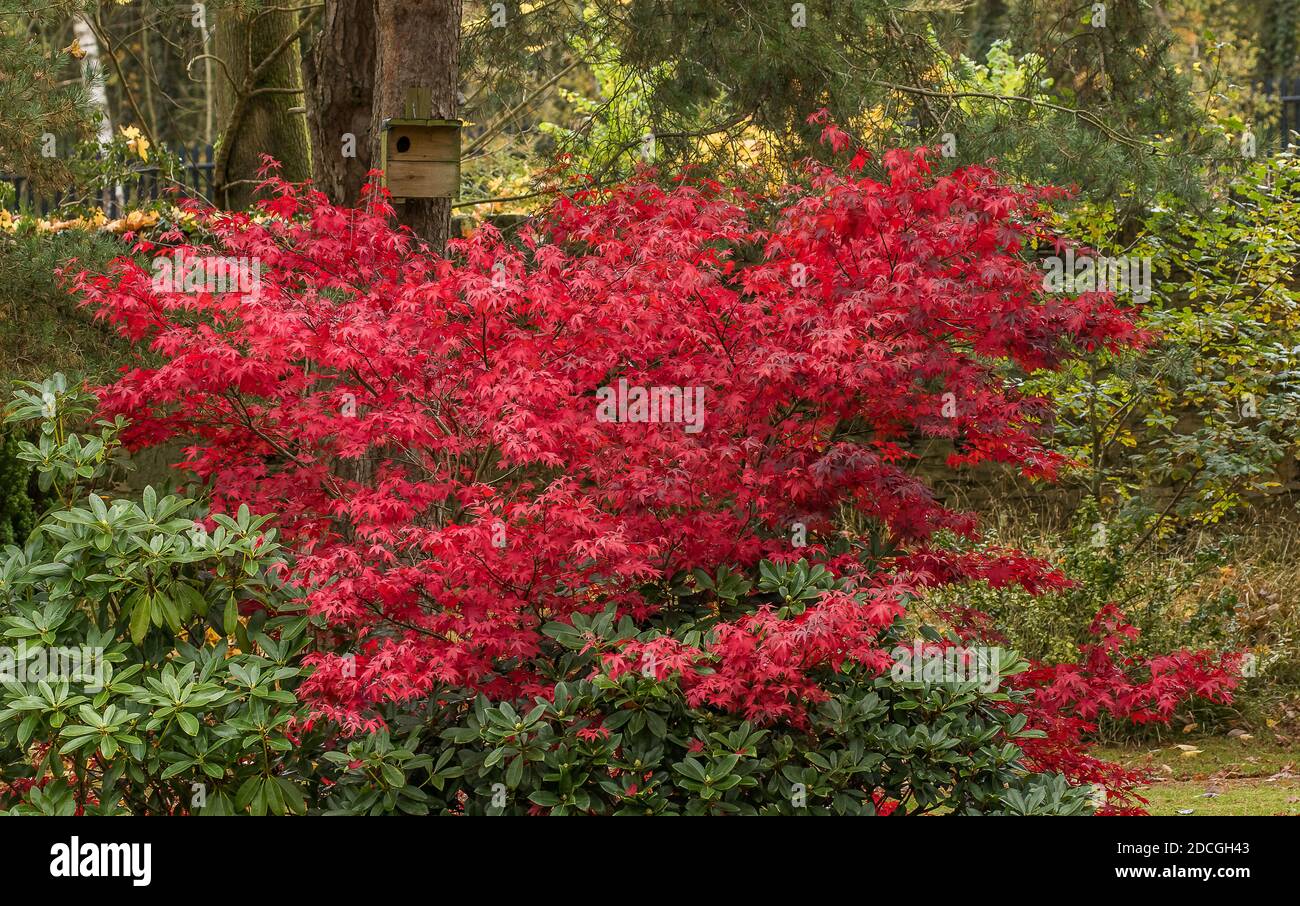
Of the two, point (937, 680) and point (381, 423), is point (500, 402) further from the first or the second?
point (937, 680)

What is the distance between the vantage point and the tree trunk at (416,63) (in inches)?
242

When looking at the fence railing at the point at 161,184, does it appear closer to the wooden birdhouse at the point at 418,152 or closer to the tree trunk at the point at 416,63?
the tree trunk at the point at 416,63

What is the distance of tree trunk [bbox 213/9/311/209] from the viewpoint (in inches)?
371

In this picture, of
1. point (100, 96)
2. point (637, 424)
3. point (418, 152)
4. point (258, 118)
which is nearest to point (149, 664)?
point (637, 424)

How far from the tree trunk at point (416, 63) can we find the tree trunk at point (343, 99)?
81 cm

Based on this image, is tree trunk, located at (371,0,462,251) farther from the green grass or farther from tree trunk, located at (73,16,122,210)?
the green grass

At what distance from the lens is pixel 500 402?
4.46 meters

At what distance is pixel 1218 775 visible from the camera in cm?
698

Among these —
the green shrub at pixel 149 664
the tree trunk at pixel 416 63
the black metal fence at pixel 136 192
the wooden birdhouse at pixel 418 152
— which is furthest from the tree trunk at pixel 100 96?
the green shrub at pixel 149 664

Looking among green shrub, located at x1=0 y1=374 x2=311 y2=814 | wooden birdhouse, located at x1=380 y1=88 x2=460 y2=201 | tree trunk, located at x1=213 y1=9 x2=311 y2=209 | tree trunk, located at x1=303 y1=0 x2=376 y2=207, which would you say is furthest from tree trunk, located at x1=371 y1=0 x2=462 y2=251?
tree trunk, located at x1=213 y1=9 x2=311 y2=209

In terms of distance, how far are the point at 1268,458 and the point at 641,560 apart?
5.41 m

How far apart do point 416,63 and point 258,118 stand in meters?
3.83
